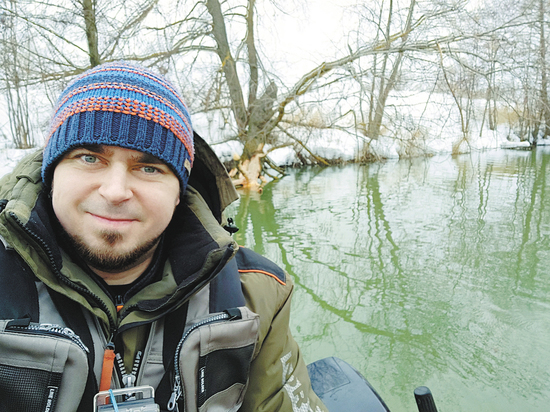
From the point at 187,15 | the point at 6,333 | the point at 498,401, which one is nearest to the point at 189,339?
the point at 6,333

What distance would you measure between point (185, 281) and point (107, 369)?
0.33 meters

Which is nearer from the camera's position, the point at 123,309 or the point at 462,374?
the point at 123,309

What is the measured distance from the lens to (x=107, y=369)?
119cm

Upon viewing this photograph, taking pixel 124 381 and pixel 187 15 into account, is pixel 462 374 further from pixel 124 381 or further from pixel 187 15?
pixel 187 15

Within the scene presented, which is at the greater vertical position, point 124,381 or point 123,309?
point 123,309

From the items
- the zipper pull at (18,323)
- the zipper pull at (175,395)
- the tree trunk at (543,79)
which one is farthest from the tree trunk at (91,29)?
the zipper pull at (175,395)

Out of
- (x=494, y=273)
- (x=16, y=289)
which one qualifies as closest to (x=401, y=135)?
(x=494, y=273)

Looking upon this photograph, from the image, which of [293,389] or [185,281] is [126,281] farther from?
[293,389]

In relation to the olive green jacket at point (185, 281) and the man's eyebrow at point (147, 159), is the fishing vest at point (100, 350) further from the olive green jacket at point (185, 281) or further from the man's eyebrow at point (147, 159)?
the man's eyebrow at point (147, 159)

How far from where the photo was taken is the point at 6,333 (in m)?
1.04

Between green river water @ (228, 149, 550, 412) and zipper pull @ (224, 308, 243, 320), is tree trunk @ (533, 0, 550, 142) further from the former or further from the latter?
zipper pull @ (224, 308, 243, 320)

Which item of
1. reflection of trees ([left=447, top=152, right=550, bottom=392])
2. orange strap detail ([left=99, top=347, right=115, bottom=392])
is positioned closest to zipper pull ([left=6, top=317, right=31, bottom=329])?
orange strap detail ([left=99, top=347, right=115, bottom=392])

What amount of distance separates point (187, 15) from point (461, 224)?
286 inches

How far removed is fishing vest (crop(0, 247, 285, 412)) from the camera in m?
1.08
